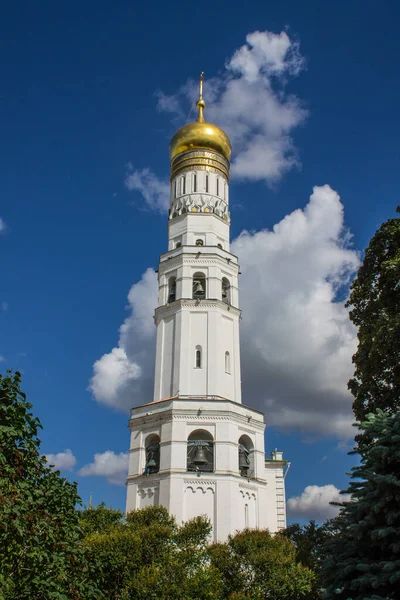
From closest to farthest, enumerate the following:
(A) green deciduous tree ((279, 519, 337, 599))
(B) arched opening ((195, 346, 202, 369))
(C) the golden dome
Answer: (A) green deciduous tree ((279, 519, 337, 599)) → (B) arched opening ((195, 346, 202, 369)) → (C) the golden dome

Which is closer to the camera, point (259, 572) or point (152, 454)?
point (259, 572)

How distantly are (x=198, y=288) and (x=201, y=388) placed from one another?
5.40 m

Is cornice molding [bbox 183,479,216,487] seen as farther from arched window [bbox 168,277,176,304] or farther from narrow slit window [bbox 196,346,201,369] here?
arched window [bbox 168,277,176,304]

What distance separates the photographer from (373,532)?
12.0m

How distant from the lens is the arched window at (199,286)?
30766mm

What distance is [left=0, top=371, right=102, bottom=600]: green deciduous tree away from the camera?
1134 cm

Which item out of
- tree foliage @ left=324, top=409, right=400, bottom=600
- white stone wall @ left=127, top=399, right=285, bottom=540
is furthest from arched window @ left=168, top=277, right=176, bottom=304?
tree foliage @ left=324, top=409, right=400, bottom=600

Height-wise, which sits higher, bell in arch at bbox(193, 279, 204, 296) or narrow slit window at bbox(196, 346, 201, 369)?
bell in arch at bbox(193, 279, 204, 296)

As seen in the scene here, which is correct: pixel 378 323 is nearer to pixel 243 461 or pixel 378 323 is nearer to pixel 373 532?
pixel 373 532

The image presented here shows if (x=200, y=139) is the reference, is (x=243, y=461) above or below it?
below

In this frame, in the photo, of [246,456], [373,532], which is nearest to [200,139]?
[246,456]

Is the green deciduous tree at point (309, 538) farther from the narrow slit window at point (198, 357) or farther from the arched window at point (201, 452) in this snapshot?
the narrow slit window at point (198, 357)

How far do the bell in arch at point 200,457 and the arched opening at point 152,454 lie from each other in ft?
6.21

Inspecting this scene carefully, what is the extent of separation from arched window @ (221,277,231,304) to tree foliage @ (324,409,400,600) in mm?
18281
